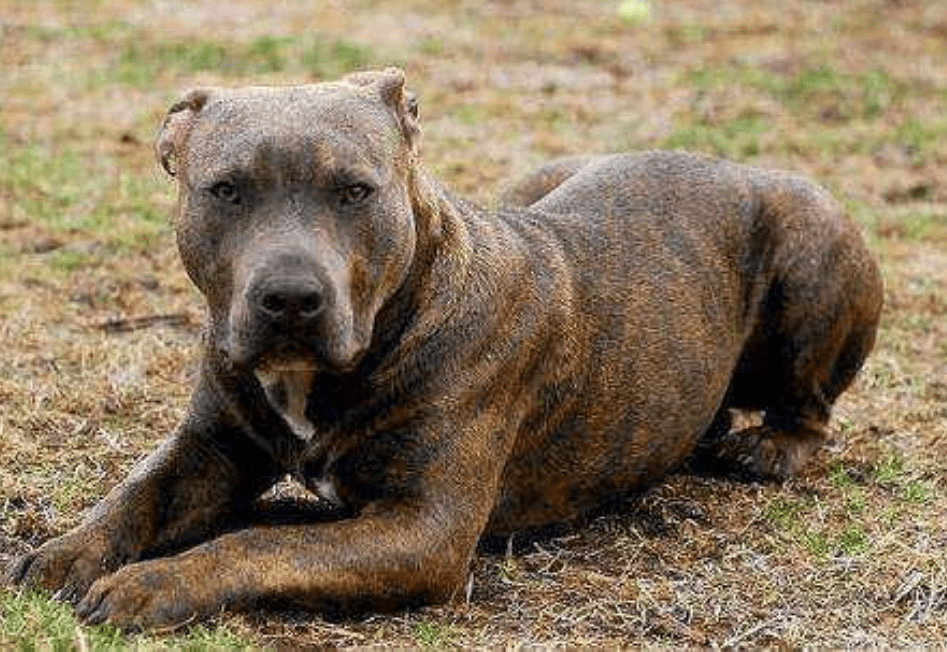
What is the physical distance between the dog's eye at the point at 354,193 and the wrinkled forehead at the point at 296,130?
0.06m

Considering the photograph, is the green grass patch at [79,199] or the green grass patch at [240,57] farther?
the green grass patch at [240,57]

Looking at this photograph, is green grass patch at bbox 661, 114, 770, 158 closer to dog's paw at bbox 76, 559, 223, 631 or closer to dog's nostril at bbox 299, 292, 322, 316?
dog's nostril at bbox 299, 292, 322, 316

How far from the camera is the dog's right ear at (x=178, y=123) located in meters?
5.30

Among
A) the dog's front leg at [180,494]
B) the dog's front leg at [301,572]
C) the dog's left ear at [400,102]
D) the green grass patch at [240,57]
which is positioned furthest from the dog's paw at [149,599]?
the green grass patch at [240,57]

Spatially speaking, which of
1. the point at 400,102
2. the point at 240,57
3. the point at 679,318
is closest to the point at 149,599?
the point at 400,102

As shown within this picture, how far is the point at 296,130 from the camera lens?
4949 mm

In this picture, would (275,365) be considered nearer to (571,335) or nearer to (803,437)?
(571,335)

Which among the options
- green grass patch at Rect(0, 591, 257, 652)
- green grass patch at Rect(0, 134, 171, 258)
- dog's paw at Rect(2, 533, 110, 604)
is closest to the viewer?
green grass patch at Rect(0, 591, 257, 652)

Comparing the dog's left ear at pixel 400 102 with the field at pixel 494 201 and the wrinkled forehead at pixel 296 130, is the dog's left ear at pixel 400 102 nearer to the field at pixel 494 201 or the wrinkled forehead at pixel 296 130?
the wrinkled forehead at pixel 296 130

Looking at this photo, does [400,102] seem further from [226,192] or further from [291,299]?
[291,299]

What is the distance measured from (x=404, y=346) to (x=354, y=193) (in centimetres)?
53

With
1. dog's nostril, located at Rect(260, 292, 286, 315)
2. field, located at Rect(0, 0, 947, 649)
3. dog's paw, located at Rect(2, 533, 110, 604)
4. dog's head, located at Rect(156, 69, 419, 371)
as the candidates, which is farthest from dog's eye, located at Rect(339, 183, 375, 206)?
dog's paw, located at Rect(2, 533, 110, 604)

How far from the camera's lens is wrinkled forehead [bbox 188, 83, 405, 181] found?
16.1ft

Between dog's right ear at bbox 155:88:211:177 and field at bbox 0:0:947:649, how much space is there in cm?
127
